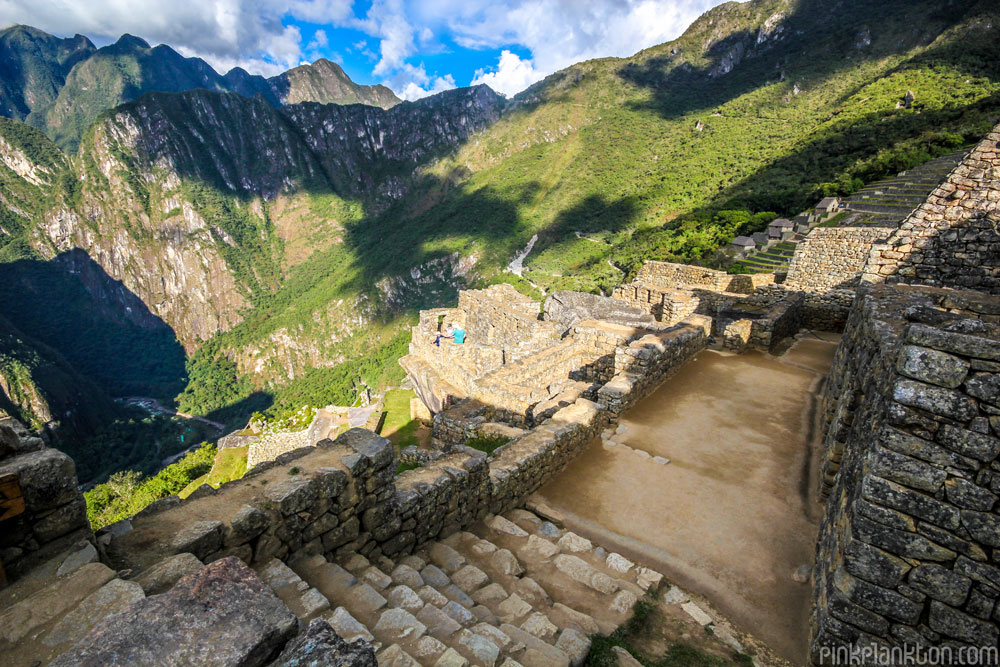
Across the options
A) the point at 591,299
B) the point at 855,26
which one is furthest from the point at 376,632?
the point at 855,26

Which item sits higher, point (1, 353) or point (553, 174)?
point (553, 174)

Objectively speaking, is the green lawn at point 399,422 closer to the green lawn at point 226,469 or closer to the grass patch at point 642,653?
the green lawn at point 226,469

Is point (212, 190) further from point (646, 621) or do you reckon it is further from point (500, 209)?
point (646, 621)

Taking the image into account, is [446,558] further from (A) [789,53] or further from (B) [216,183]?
(B) [216,183]

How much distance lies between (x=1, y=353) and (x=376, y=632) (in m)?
102

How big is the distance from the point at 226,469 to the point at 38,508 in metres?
20.6

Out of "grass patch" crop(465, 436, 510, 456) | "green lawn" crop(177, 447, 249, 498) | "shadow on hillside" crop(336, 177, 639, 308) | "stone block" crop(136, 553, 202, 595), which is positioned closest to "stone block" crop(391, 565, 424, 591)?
"stone block" crop(136, 553, 202, 595)

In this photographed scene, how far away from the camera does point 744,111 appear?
71688 mm

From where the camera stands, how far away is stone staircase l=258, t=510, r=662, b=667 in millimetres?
2873

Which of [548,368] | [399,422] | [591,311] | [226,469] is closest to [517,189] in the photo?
[591,311]

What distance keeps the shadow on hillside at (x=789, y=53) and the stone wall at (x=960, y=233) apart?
60129 millimetres

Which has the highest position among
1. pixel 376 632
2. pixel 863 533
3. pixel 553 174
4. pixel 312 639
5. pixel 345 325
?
pixel 553 174

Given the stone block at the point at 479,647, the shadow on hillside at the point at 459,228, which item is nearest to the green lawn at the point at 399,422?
the stone block at the point at 479,647

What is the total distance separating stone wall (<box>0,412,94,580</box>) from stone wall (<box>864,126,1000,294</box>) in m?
10.9
